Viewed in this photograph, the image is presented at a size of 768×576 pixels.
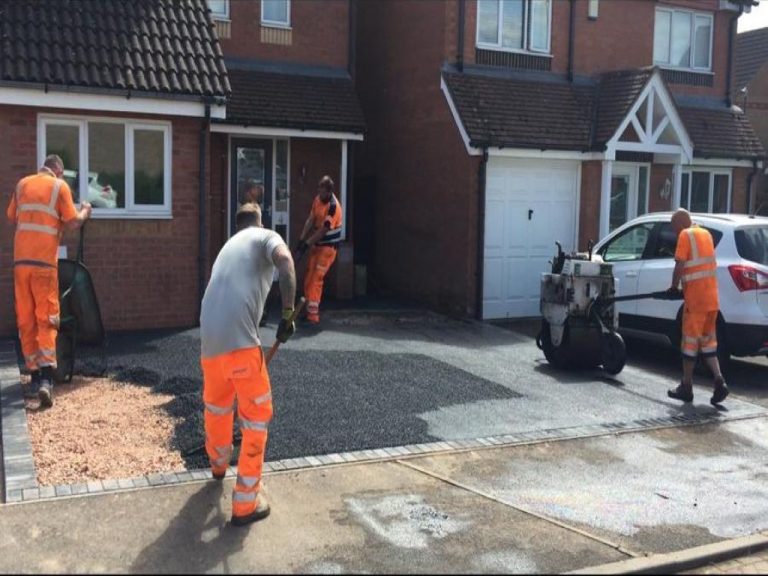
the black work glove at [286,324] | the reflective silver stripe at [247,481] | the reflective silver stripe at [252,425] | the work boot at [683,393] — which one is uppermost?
the black work glove at [286,324]

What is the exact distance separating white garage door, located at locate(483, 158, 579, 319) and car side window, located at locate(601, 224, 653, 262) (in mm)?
2616

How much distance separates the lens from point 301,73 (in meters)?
15.2

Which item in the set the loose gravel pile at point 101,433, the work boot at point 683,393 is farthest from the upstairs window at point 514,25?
the loose gravel pile at point 101,433

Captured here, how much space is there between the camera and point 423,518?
5.71 m

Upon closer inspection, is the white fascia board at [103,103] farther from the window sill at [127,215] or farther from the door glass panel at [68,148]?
the window sill at [127,215]

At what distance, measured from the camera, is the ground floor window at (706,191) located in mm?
17188

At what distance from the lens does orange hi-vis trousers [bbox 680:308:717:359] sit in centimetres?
912

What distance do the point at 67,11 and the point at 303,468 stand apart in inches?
305

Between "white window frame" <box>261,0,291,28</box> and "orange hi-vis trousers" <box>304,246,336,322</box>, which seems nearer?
"orange hi-vis trousers" <box>304,246,336,322</box>

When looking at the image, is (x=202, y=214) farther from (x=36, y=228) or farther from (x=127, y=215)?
(x=36, y=228)

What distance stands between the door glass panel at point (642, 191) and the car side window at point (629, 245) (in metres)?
4.75

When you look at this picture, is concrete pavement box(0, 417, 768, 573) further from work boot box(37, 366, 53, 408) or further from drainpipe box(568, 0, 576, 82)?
→ drainpipe box(568, 0, 576, 82)

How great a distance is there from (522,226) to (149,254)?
20.1 ft

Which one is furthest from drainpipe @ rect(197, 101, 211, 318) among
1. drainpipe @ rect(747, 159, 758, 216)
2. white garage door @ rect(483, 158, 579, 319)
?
drainpipe @ rect(747, 159, 758, 216)
